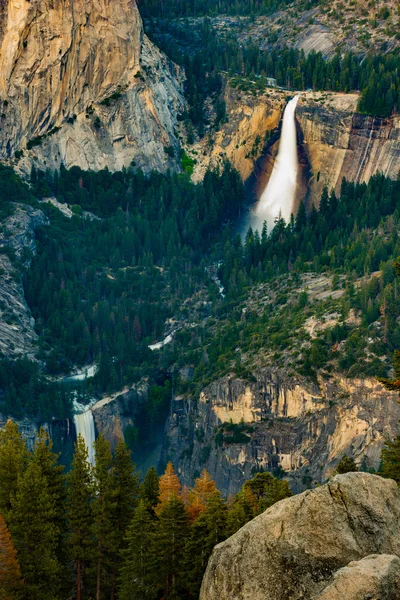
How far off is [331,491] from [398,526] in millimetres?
3997

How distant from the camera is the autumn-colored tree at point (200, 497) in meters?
101

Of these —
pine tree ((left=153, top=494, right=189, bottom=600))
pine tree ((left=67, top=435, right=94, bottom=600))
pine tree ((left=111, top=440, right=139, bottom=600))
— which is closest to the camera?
pine tree ((left=153, top=494, right=189, bottom=600))

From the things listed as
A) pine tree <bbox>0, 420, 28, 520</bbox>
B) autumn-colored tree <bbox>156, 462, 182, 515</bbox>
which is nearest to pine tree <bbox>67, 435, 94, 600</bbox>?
pine tree <bbox>0, 420, 28, 520</bbox>

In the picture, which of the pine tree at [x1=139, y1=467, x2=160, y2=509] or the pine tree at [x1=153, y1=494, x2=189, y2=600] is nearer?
the pine tree at [x1=153, y1=494, x2=189, y2=600]

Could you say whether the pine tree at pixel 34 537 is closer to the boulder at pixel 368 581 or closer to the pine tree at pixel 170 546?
the pine tree at pixel 170 546

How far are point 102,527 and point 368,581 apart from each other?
38808mm

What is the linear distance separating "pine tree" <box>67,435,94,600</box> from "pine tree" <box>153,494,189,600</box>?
313 inches

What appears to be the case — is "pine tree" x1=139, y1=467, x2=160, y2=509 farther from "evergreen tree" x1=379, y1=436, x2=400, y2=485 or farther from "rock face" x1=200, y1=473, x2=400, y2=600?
"rock face" x1=200, y1=473, x2=400, y2=600

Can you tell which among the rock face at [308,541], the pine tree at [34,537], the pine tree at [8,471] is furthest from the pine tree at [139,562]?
the rock face at [308,541]

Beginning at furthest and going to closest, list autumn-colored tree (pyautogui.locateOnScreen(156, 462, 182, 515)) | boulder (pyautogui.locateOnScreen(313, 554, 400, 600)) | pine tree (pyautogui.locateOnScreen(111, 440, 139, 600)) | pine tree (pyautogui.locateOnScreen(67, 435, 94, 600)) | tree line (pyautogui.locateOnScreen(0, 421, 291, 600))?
pine tree (pyautogui.locateOnScreen(111, 440, 139, 600)), pine tree (pyautogui.locateOnScreen(67, 435, 94, 600)), autumn-colored tree (pyautogui.locateOnScreen(156, 462, 182, 515)), tree line (pyautogui.locateOnScreen(0, 421, 291, 600)), boulder (pyautogui.locateOnScreen(313, 554, 400, 600))

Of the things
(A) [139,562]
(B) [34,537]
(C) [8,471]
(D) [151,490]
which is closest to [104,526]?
(D) [151,490]

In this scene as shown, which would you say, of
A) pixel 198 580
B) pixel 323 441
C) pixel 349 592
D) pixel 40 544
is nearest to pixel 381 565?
pixel 349 592

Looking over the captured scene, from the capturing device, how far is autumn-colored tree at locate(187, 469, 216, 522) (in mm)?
100812

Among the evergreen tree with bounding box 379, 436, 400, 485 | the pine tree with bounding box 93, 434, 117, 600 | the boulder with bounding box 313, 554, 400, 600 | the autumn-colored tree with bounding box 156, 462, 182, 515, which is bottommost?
the pine tree with bounding box 93, 434, 117, 600
